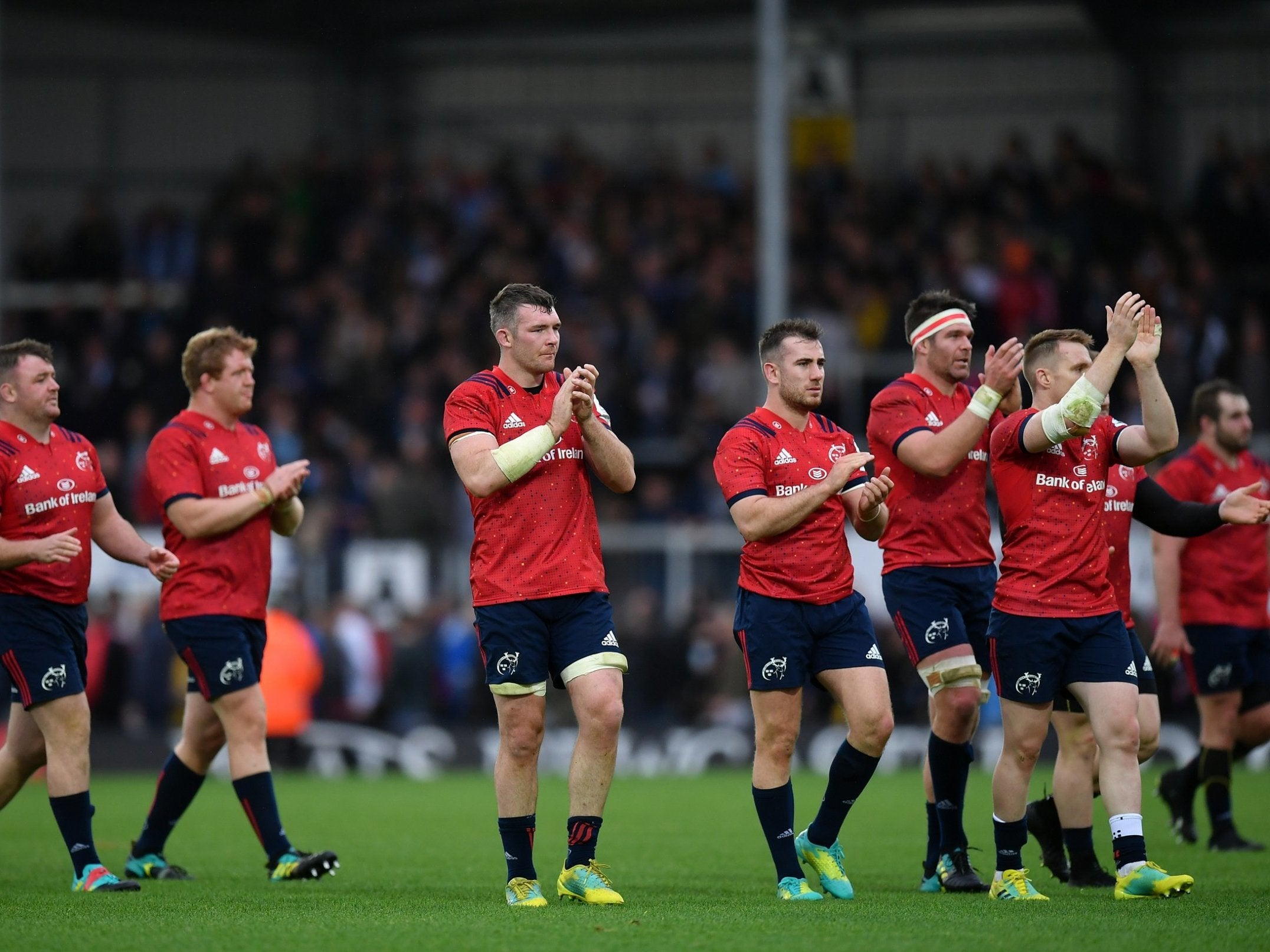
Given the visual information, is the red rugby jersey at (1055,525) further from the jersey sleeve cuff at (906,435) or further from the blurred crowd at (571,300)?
the blurred crowd at (571,300)

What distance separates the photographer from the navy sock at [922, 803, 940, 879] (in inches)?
325

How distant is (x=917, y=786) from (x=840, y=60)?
9.36 metres

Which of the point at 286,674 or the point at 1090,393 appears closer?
the point at 1090,393

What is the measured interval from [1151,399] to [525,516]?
9.18 ft

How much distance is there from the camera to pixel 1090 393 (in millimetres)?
7359

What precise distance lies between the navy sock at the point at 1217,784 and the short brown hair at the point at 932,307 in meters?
3.43

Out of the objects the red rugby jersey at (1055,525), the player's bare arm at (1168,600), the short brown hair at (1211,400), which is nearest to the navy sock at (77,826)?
the red rugby jersey at (1055,525)

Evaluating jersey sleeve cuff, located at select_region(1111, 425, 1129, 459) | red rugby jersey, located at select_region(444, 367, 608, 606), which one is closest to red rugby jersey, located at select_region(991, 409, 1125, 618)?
jersey sleeve cuff, located at select_region(1111, 425, 1129, 459)

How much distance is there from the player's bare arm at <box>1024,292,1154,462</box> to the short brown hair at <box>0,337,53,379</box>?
15.7 feet

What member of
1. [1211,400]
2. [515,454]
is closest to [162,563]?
[515,454]

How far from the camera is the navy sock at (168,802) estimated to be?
9148 mm

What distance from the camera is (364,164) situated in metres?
27.1

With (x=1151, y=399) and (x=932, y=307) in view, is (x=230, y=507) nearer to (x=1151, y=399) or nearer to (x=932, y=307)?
(x=932, y=307)

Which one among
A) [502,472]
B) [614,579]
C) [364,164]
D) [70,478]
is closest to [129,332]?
[364,164]
